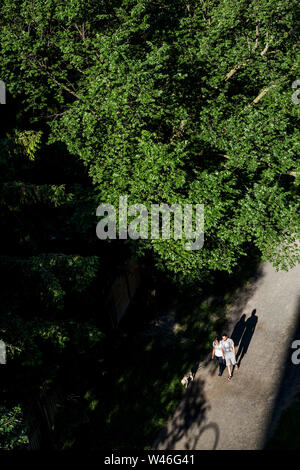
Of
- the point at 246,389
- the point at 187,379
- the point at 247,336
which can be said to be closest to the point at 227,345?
the point at 246,389

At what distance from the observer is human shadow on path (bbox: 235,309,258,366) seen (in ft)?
49.3

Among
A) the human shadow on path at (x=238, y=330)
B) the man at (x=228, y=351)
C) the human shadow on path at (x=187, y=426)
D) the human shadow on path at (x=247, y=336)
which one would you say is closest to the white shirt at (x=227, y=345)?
the man at (x=228, y=351)

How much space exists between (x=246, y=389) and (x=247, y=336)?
104 inches

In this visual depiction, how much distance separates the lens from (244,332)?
631 inches

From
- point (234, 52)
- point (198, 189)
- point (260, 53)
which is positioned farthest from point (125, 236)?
point (260, 53)

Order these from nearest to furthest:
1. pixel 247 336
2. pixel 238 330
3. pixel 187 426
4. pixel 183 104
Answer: pixel 187 426 < pixel 183 104 < pixel 247 336 < pixel 238 330

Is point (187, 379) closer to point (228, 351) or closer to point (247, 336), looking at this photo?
point (228, 351)

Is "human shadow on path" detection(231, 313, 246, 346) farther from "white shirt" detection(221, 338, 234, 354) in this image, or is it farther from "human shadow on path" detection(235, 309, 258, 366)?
"white shirt" detection(221, 338, 234, 354)

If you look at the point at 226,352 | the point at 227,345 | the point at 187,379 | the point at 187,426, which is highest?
the point at 227,345

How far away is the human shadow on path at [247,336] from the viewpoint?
49.3ft

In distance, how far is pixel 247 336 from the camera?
1577cm

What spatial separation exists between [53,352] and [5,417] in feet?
11.2

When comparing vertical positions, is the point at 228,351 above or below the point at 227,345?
below

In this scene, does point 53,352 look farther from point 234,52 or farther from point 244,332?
point 234,52
